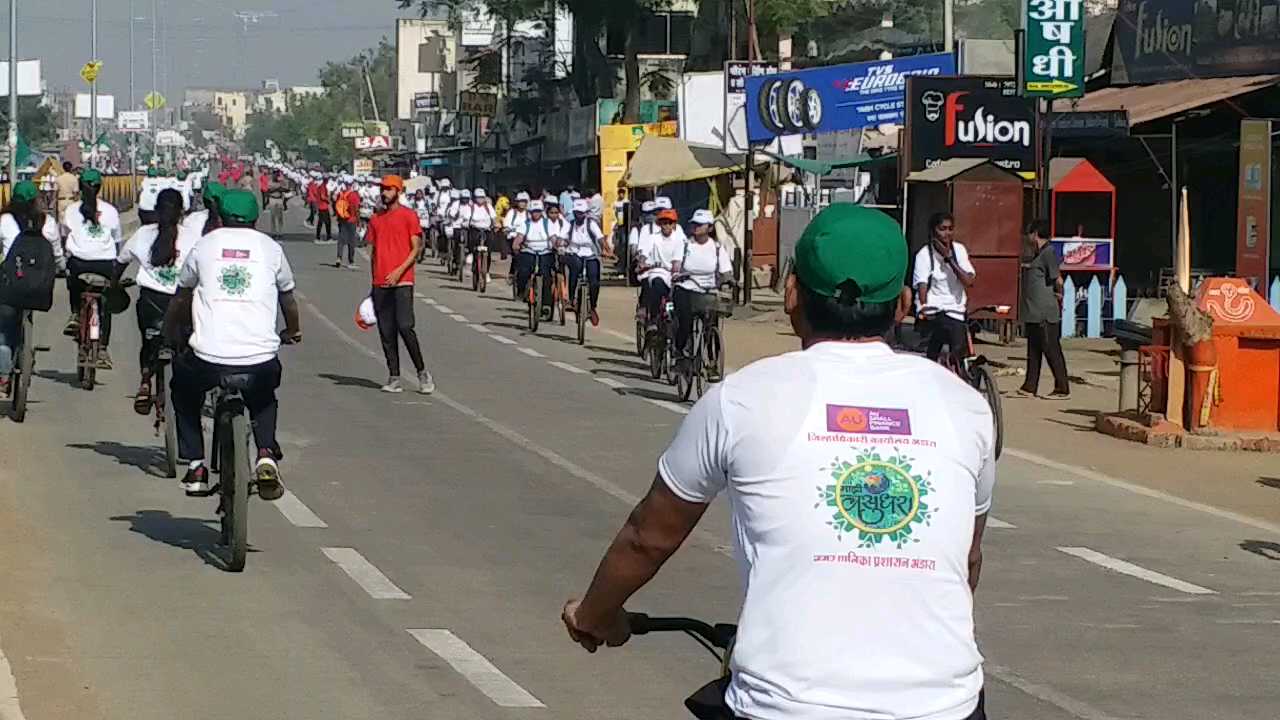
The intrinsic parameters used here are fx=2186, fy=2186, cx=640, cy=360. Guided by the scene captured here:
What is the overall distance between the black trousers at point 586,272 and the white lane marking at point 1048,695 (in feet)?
65.0

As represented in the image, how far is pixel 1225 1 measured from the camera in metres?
30.1

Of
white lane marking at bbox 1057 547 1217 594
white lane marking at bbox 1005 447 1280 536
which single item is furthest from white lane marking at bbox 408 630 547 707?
white lane marking at bbox 1005 447 1280 536

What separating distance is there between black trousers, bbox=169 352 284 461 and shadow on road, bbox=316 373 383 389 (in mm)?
9582

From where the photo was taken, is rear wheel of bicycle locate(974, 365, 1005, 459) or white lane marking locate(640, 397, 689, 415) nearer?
rear wheel of bicycle locate(974, 365, 1005, 459)

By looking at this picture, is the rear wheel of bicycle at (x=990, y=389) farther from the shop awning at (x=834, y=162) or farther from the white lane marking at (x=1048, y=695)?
the shop awning at (x=834, y=162)

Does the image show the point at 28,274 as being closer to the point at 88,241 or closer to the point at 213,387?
the point at 88,241

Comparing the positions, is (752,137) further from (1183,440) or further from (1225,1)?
(1183,440)

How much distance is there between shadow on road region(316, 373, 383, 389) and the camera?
21062mm

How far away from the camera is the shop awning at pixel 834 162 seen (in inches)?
1483

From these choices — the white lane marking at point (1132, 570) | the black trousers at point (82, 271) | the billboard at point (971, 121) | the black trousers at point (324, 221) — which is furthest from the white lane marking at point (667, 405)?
the black trousers at point (324, 221)

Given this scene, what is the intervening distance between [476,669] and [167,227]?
22.9 feet

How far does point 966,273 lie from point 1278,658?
802 cm

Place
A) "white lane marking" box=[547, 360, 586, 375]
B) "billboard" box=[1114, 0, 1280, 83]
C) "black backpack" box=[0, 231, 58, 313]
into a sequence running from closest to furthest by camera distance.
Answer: "black backpack" box=[0, 231, 58, 313] → "white lane marking" box=[547, 360, 586, 375] → "billboard" box=[1114, 0, 1280, 83]

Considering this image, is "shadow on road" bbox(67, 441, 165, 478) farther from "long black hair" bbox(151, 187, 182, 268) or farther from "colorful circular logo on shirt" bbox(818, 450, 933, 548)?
"colorful circular logo on shirt" bbox(818, 450, 933, 548)
